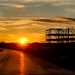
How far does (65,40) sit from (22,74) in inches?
6350

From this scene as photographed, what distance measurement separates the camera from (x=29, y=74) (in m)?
24.7

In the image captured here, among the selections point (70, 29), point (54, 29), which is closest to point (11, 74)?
point (70, 29)

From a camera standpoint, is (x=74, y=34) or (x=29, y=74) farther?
(x=74, y=34)

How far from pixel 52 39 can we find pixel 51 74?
162736mm

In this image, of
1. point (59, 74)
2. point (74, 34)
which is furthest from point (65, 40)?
point (59, 74)

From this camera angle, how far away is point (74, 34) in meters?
183

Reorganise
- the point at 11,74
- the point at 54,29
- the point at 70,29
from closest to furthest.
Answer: the point at 11,74
the point at 70,29
the point at 54,29

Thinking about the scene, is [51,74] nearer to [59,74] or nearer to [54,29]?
[59,74]

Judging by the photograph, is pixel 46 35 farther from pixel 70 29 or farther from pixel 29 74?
pixel 29 74

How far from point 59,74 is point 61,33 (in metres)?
168

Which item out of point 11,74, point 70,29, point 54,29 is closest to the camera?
point 11,74

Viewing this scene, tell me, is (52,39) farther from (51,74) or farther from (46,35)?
(51,74)

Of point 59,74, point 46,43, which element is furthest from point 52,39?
point 59,74

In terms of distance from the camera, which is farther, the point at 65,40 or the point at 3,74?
the point at 65,40
